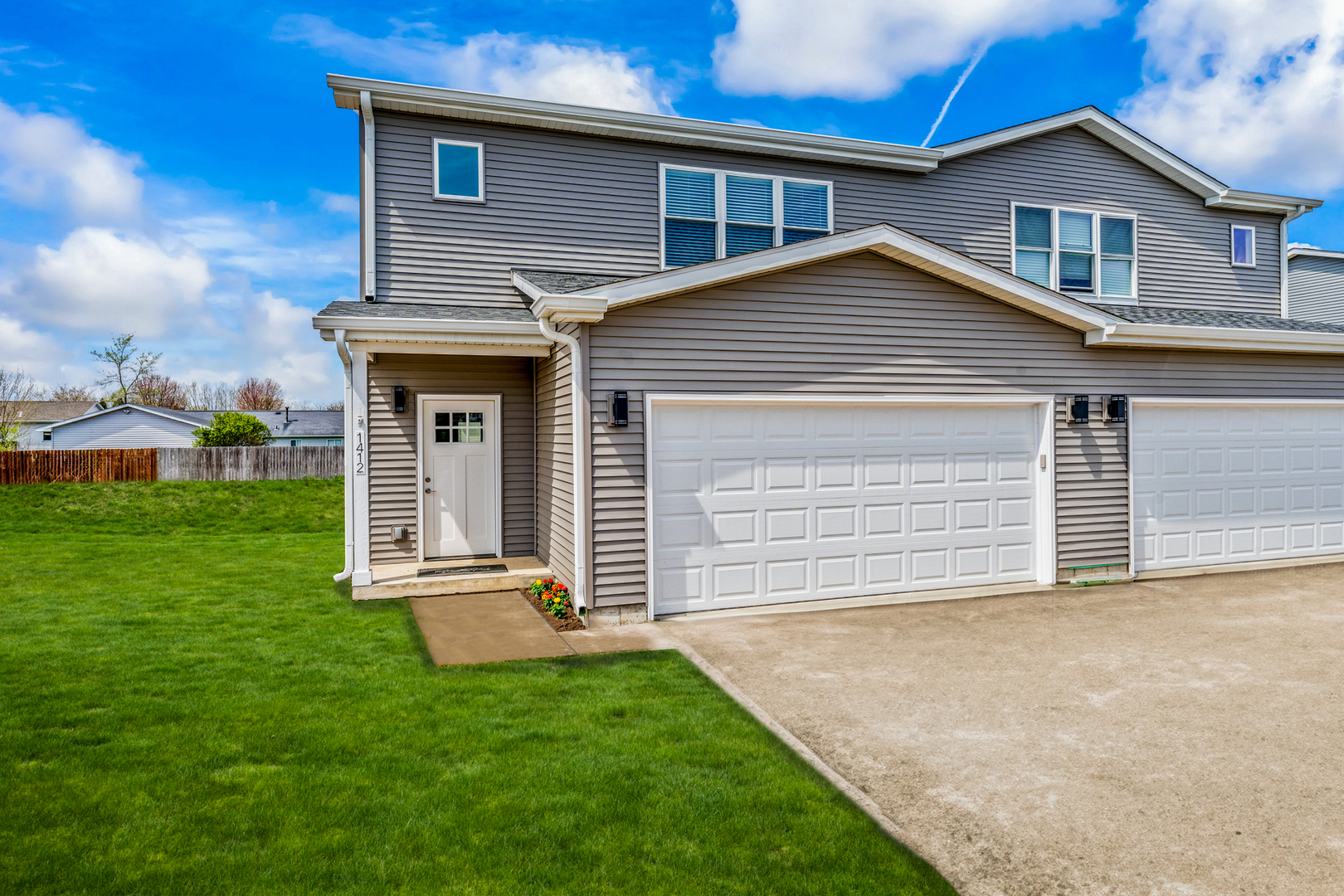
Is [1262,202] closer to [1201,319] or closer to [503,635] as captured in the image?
[1201,319]

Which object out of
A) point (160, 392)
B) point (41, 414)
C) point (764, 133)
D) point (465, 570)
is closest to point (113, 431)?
point (41, 414)

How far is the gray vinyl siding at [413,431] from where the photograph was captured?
9578mm

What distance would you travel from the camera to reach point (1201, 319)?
10.3 m

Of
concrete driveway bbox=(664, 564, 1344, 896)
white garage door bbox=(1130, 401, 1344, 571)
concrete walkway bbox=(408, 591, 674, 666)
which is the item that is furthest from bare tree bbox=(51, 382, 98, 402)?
white garage door bbox=(1130, 401, 1344, 571)

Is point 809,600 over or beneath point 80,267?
beneath

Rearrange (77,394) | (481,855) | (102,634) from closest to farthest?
1. (481,855)
2. (102,634)
3. (77,394)

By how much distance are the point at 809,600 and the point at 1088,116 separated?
9362 mm

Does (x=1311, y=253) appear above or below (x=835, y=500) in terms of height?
above

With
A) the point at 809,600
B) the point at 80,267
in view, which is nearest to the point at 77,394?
the point at 80,267

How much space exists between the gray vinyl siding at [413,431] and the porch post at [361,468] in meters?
1.10

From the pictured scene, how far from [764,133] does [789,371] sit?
440 cm

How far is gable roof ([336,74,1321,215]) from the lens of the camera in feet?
30.7

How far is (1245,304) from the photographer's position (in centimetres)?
1311

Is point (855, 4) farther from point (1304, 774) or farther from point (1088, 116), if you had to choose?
point (1304, 774)
